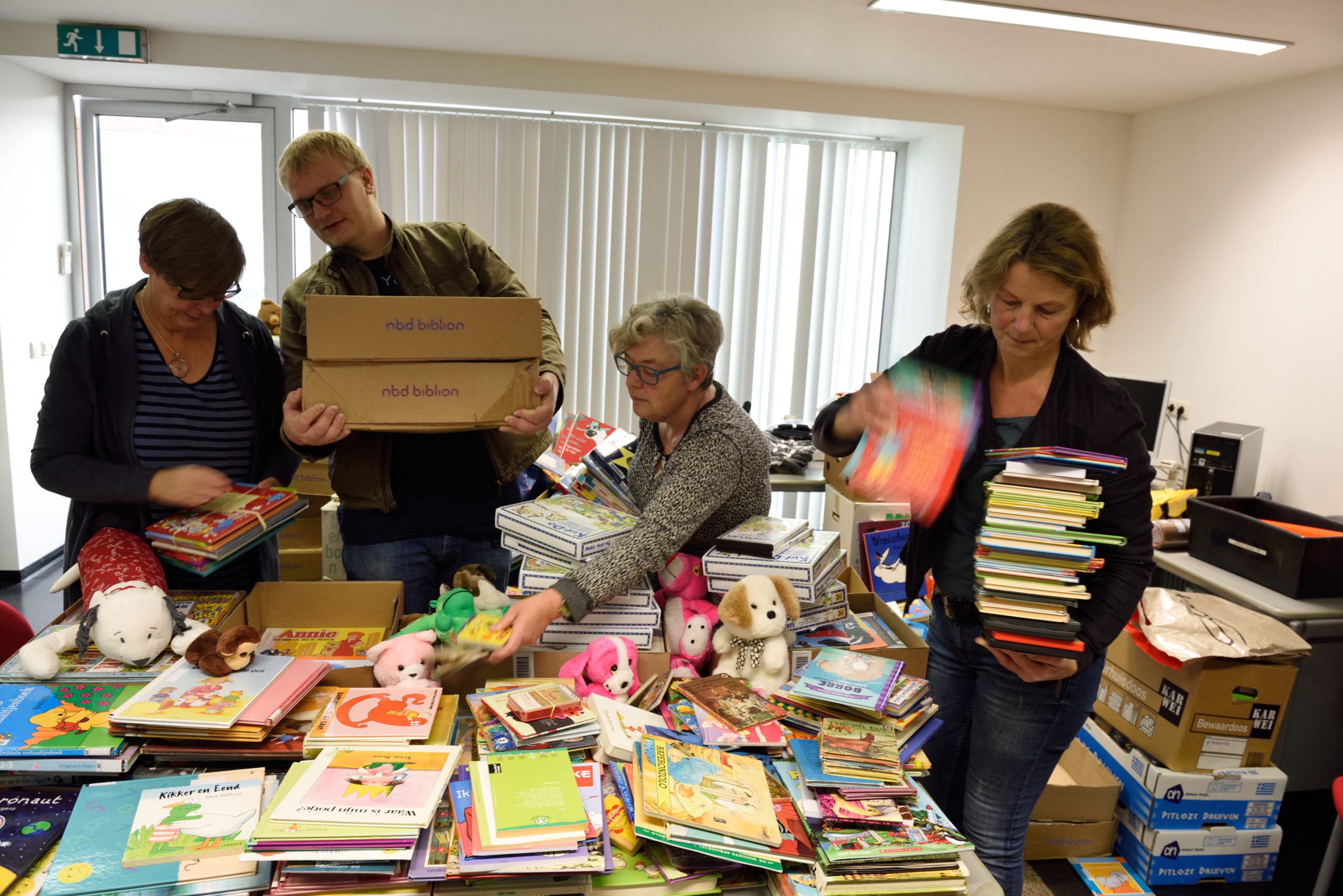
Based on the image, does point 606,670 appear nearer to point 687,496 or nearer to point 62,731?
point 687,496

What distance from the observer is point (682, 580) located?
1.82 m

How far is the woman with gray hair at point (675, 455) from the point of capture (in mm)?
1646

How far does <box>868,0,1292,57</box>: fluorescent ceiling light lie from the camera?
295cm

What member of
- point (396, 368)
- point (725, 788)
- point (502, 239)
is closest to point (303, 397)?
point (396, 368)

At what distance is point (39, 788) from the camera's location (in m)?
1.23

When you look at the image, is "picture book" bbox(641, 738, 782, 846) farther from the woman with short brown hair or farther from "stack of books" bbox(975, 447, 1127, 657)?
the woman with short brown hair

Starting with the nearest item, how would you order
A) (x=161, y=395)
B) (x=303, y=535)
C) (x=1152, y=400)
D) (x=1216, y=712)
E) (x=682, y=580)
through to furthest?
1. (x=161, y=395)
2. (x=682, y=580)
3. (x=1216, y=712)
4. (x=303, y=535)
5. (x=1152, y=400)

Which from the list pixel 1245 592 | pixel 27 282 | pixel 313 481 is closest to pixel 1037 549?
pixel 1245 592

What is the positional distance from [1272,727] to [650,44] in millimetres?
3508

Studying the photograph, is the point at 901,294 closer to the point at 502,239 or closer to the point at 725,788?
the point at 502,239

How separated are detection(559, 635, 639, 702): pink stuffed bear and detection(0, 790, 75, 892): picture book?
80 centimetres

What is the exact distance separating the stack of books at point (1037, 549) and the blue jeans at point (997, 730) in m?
0.20

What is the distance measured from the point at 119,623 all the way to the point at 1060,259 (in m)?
1.80

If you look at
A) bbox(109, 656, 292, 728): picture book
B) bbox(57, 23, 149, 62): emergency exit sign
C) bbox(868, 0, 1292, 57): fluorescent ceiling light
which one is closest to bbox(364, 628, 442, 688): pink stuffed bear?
bbox(109, 656, 292, 728): picture book
